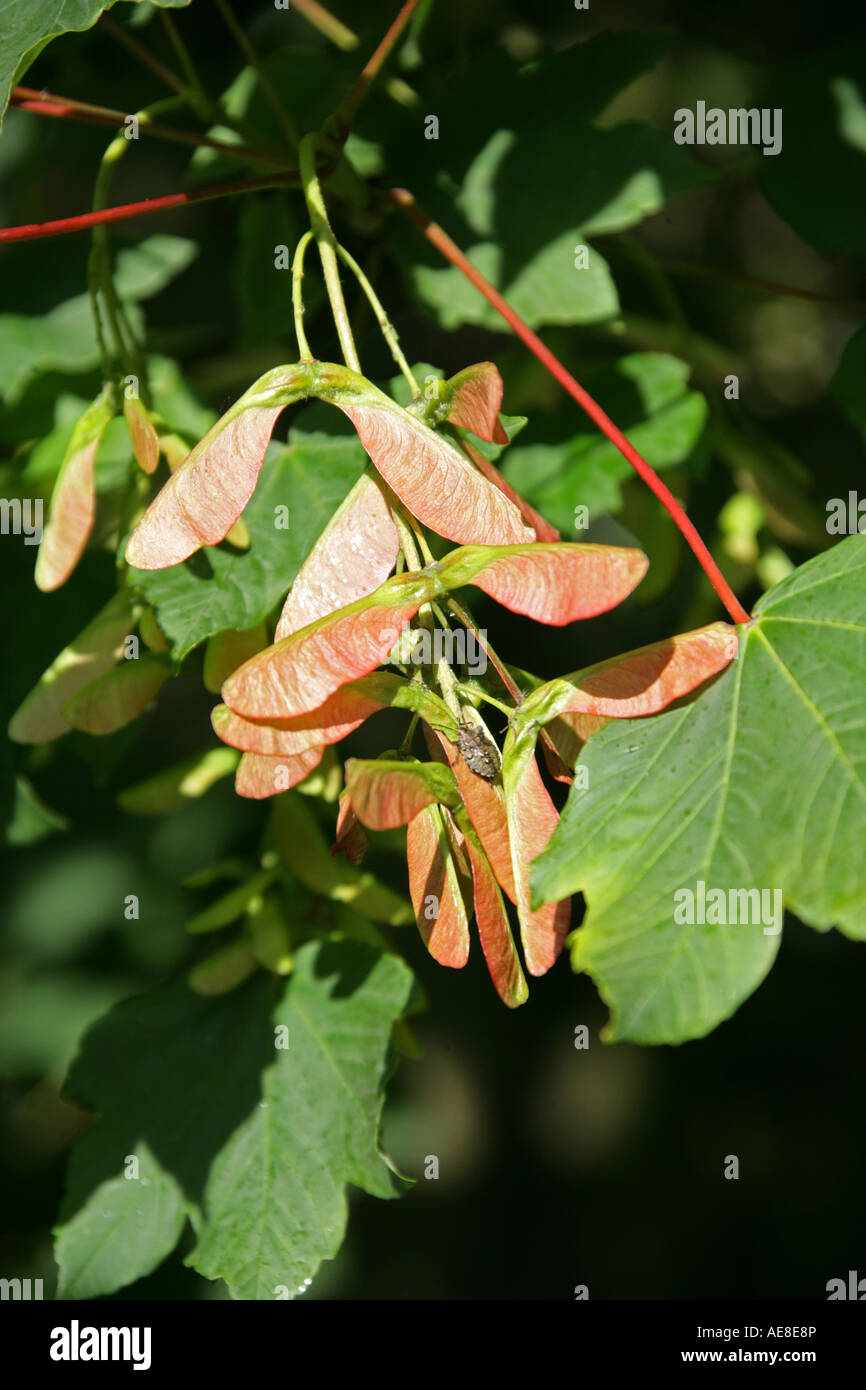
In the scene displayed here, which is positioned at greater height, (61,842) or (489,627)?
(489,627)

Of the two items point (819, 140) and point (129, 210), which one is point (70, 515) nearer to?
point (129, 210)

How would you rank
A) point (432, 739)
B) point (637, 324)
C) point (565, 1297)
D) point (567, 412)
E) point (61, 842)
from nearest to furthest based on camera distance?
point (432, 739)
point (567, 412)
point (637, 324)
point (61, 842)
point (565, 1297)

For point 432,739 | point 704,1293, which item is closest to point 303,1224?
point 432,739

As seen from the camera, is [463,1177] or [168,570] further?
[463,1177]

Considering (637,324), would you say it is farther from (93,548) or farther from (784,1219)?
(784,1219)

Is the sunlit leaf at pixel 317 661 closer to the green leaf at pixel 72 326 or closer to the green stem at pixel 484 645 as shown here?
the green stem at pixel 484 645

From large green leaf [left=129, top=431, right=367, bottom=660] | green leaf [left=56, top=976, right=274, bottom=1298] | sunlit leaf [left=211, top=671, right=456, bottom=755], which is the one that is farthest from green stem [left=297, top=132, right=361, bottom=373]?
green leaf [left=56, top=976, right=274, bottom=1298]

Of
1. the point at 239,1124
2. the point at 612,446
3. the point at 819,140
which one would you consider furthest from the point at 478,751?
the point at 819,140
